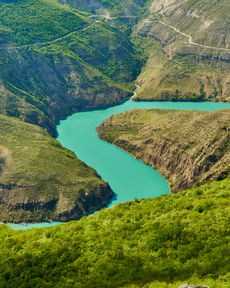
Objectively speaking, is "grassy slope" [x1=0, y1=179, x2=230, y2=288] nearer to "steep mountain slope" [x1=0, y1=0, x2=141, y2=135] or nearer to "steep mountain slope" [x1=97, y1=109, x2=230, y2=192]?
"steep mountain slope" [x1=97, y1=109, x2=230, y2=192]

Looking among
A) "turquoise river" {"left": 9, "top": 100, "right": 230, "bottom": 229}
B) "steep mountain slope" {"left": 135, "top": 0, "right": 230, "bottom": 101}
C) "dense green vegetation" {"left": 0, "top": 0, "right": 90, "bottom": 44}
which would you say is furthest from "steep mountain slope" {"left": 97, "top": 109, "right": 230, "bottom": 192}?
"dense green vegetation" {"left": 0, "top": 0, "right": 90, "bottom": 44}

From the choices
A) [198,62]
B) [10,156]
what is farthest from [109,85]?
[10,156]

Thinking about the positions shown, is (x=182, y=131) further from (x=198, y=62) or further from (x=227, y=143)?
(x=198, y=62)

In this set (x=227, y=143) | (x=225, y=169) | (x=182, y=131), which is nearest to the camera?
(x=225, y=169)

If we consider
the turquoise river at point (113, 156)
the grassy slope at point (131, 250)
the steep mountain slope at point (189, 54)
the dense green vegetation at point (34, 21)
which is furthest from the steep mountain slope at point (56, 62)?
the grassy slope at point (131, 250)

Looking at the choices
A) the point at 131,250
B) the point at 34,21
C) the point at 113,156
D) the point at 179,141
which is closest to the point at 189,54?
the point at 34,21

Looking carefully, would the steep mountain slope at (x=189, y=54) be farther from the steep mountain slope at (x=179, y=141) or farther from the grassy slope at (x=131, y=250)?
the grassy slope at (x=131, y=250)
